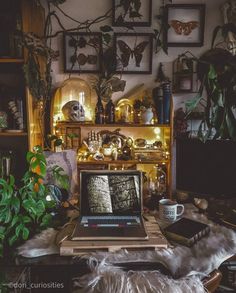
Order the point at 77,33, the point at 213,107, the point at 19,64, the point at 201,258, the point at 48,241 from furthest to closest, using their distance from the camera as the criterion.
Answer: the point at 77,33 → the point at 19,64 → the point at 213,107 → the point at 48,241 → the point at 201,258

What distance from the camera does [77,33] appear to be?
78.7 inches

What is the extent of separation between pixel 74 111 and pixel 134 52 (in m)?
0.58

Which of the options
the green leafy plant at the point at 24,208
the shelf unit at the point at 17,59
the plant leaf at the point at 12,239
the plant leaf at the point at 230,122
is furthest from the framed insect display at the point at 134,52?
the plant leaf at the point at 12,239

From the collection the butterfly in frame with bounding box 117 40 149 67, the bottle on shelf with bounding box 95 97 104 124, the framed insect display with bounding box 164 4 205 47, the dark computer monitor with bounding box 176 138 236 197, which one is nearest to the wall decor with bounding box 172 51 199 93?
the framed insect display with bounding box 164 4 205 47

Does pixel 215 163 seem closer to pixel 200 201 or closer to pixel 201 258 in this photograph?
pixel 200 201

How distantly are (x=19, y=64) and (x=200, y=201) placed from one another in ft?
4.44

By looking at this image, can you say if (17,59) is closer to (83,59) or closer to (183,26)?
(83,59)

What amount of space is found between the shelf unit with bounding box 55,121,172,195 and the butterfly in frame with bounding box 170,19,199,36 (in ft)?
2.16

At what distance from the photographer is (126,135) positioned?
212 centimetres

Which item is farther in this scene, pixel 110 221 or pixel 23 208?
pixel 110 221

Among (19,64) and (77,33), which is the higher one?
(77,33)

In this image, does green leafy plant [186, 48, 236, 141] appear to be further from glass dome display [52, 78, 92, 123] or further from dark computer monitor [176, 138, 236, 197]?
glass dome display [52, 78, 92, 123]

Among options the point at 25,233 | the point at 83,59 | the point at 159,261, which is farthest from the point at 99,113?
the point at 159,261

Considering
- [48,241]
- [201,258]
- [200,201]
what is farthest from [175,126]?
[48,241]
